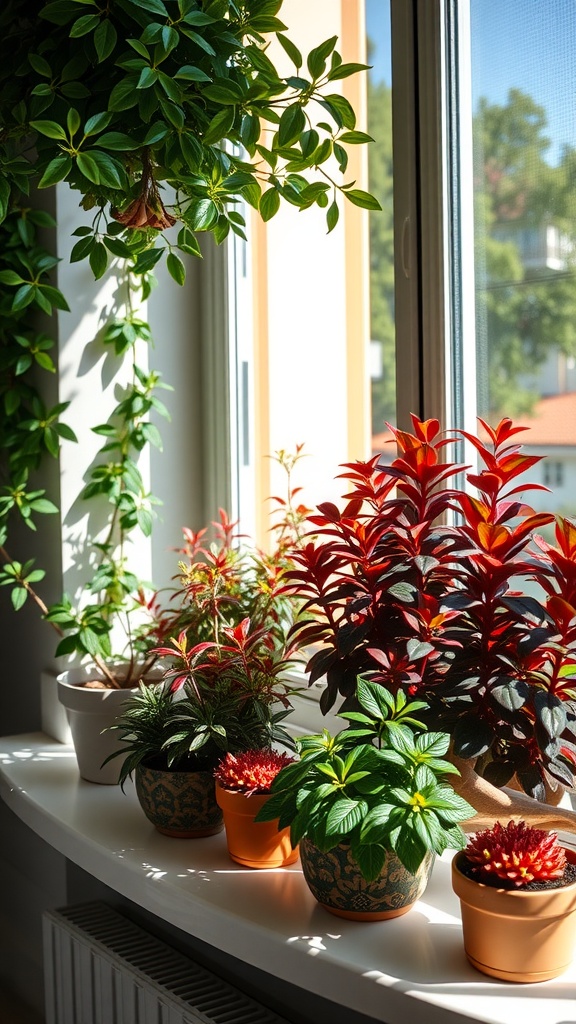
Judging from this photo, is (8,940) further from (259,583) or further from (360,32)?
(360,32)

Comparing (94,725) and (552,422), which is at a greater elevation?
(552,422)

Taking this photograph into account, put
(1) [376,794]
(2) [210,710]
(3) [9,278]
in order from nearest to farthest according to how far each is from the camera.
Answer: (1) [376,794], (2) [210,710], (3) [9,278]

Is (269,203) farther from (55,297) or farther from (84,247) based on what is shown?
(55,297)

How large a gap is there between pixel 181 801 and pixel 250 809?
18 cm

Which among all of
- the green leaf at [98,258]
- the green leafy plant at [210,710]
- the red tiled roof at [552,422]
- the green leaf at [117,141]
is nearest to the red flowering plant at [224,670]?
the green leafy plant at [210,710]

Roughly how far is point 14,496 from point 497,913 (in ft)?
4.38

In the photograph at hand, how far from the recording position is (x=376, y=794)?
3.56 ft

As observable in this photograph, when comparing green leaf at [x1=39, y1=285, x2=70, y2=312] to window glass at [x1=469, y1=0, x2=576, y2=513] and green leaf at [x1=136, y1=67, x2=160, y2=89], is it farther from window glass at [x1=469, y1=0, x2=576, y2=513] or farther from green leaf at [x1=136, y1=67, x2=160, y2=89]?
window glass at [x1=469, y1=0, x2=576, y2=513]

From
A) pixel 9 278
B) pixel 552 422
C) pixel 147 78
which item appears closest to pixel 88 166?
pixel 147 78

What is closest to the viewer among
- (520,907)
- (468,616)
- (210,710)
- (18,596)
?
(520,907)

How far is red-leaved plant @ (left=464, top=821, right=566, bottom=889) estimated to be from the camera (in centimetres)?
101

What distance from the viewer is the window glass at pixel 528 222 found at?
1331 mm

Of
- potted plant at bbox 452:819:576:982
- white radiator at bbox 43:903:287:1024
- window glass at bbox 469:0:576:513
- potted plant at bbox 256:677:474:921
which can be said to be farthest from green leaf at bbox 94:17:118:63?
white radiator at bbox 43:903:287:1024

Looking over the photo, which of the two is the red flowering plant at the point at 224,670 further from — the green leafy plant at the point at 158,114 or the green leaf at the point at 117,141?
the green leaf at the point at 117,141
